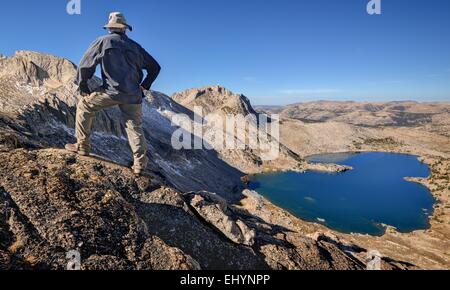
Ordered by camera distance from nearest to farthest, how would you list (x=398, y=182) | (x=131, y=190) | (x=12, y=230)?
(x=12, y=230) → (x=131, y=190) → (x=398, y=182)

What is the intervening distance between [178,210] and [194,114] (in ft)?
404

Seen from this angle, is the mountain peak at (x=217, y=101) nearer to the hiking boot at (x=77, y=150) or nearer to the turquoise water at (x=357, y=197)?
the turquoise water at (x=357, y=197)

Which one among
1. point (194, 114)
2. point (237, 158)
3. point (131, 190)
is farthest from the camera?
point (194, 114)

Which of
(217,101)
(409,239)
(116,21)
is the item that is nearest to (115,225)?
(116,21)

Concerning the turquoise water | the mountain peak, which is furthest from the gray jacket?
the mountain peak

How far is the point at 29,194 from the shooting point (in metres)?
8.60

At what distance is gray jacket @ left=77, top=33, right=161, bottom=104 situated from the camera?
9016mm

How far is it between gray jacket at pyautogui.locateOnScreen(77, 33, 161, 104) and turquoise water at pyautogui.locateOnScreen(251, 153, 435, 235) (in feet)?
171

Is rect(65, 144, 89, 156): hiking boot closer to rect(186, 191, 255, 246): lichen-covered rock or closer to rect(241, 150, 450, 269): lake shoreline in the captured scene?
rect(186, 191, 255, 246): lichen-covered rock

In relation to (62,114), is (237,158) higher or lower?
lower

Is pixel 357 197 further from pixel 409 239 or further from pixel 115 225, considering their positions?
pixel 115 225

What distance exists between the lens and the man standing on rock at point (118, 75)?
9047mm
